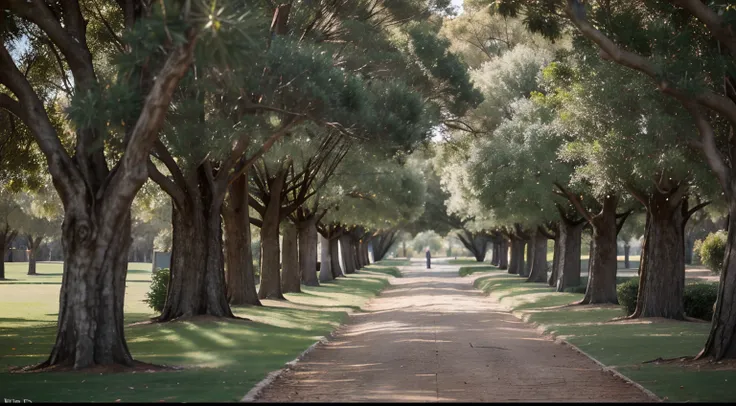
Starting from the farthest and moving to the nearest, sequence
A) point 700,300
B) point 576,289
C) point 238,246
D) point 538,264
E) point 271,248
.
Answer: point 538,264
point 576,289
point 271,248
point 238,246
point 700,300

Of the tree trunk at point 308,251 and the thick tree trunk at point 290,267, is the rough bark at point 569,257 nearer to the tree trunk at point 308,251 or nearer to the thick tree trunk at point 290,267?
the thick tree trunk at point 290,267

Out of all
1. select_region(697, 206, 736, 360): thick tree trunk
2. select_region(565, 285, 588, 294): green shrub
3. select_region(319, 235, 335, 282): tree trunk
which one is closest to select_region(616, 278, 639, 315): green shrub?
select_region(565, 285, 588, 294): green shrub

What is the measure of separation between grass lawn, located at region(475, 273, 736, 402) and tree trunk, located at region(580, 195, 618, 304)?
1146 millimetres

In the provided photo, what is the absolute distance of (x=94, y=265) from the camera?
584 inches

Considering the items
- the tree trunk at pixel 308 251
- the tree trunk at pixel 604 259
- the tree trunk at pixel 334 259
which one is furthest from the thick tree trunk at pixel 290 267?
the tree trunk at pixel 334 259

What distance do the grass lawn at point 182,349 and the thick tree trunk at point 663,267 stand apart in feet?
27.7

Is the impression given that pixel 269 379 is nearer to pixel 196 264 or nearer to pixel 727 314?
pixel 727 314

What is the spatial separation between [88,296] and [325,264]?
41.4 metres

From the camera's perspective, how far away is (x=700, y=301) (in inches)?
1013

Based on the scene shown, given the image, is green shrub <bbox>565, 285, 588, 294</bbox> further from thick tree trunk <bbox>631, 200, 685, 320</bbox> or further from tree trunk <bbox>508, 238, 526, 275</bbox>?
tree trunk <bbox>508, 238, 526, 275</bbox>

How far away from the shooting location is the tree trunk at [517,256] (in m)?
63.1

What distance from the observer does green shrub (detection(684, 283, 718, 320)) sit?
2548cm

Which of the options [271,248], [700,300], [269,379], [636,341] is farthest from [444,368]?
[271,248]

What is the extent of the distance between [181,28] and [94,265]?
493 centimetres
